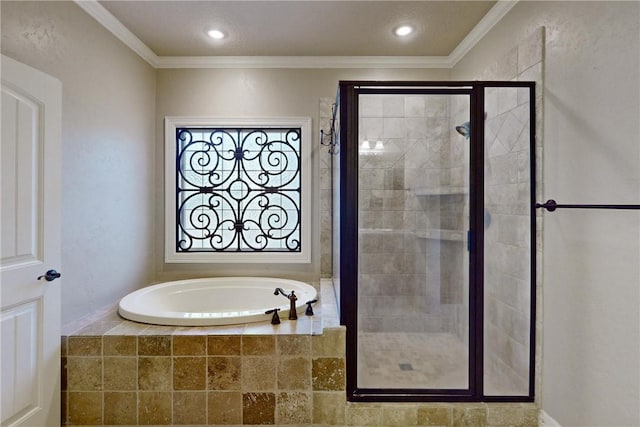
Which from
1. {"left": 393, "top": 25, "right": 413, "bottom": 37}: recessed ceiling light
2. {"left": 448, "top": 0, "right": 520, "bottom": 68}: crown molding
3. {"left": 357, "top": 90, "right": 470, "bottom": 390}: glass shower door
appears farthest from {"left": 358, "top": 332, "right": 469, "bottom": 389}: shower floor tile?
{"left": 393, "top": 25, "right": 413, "bottom": 37}: recessed ceiling light

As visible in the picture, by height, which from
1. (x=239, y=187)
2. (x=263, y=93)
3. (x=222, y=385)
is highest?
(x=263, y=93)

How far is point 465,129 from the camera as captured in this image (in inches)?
78.4

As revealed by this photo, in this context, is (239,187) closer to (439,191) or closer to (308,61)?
(308,61)

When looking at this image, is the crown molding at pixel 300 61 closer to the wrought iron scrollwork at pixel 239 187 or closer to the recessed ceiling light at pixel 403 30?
the recessed ceiling light at pixel 403 30

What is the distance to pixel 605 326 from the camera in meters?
1.43

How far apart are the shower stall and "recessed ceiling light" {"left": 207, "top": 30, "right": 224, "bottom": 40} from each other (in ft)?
4.40

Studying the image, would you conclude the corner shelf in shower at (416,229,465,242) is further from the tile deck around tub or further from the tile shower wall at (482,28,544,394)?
the tile deck around tub

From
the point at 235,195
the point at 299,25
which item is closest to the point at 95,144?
the point at 235,195

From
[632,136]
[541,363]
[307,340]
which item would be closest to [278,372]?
[307,340]

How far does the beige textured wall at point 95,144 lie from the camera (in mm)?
1903

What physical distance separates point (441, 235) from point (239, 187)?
1911mm

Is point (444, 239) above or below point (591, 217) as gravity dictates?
below

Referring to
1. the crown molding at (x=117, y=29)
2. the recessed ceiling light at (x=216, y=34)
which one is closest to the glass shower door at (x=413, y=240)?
the recessed ceiling light at (x=216, y=34)

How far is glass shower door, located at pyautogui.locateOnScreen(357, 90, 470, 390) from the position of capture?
2.00 meters
